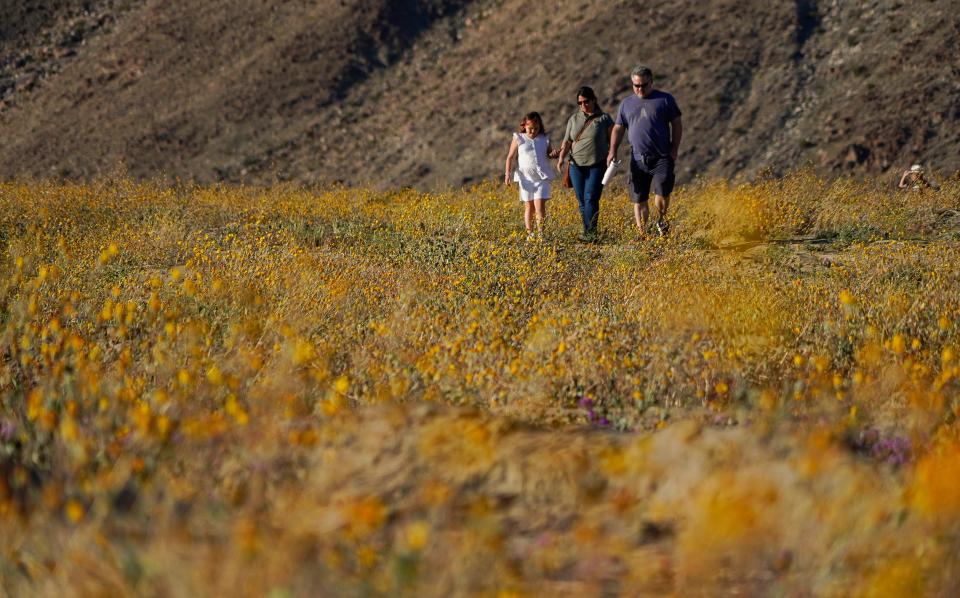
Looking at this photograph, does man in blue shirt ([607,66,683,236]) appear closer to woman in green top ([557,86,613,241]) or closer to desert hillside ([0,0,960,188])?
woman in green top ([557,86,613,241])

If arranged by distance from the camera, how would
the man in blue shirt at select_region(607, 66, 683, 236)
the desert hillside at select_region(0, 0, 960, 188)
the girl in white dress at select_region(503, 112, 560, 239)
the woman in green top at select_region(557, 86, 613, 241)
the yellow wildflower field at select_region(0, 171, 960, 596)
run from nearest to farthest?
the yellow wildflower field at select_region(0, 171, 960, 596)
the man in blue shirt at select_region(607, 66, 683, 236)
the woman in green top at select_region(557, 86, 613, 241)
the girl in white dress at select_region(503, 112, 560, 239)
the desert hillside at select_region(0, 0, 960, 188)

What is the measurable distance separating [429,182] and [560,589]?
24191 millimetres

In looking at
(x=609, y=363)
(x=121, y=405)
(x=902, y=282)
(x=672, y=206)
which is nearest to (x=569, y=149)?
(x=672, y=206)

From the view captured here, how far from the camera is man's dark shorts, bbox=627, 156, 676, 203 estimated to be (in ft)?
28.1

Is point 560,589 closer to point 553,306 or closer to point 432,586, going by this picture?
point 432,586

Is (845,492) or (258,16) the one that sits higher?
(258,16)

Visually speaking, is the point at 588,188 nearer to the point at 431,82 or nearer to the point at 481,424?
the point at 481,424

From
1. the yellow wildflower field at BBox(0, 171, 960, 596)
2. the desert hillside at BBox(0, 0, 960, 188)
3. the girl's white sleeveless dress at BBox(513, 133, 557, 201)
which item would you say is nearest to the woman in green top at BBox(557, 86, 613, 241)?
the girl's white sleeveless dress at BBox(513, 133, 557, 201)

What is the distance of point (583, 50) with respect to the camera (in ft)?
93.1

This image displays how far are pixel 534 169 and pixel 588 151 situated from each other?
63cm

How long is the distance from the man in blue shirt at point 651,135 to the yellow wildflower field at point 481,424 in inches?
53.9

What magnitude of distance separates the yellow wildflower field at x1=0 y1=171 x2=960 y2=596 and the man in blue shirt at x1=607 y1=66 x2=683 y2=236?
1.37m

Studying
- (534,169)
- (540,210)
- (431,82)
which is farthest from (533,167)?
(431,82)

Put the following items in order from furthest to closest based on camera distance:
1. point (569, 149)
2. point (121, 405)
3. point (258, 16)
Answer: point (258, 16)
point (569, 149)
point (121, 405)
